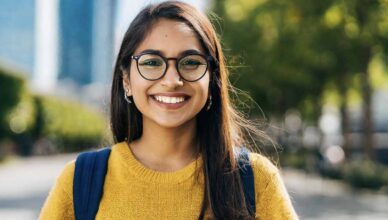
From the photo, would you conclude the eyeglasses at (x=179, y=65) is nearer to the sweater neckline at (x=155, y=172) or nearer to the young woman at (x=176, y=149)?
the young woman at (x=176, y=149)

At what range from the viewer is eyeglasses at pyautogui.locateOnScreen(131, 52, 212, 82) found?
2.58m

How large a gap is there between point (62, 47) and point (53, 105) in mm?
133274

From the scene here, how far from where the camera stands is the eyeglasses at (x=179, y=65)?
8.46 feet

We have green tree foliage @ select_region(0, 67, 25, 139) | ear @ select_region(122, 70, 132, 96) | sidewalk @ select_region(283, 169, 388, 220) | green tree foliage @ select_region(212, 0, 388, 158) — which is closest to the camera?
ear @ select_region(122, 70, 132, 96)

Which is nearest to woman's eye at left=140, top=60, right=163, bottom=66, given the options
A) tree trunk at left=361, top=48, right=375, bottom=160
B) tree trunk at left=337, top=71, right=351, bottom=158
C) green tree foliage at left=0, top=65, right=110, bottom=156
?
tree trunk at left=361, top=48, right=375, bottom=160

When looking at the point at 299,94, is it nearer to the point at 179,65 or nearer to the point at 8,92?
the point at 8,92

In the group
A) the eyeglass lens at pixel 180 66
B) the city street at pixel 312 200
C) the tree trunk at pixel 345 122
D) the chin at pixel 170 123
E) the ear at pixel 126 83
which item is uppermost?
the eyeglass lens at pixel 180 66

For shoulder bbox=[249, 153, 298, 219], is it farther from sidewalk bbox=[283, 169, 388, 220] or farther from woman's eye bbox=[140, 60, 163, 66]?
sidewalk bbox=[283, 169, 388, 220]

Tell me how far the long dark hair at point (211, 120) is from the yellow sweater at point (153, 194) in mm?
60

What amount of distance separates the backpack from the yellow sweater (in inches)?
0.8

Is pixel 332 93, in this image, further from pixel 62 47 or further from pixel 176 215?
pixel 62 47

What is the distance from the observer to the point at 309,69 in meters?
26.1

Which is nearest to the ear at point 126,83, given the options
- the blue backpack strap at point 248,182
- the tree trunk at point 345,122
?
the blue backpack strap at point 248,182

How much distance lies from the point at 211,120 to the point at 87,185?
52 cm
